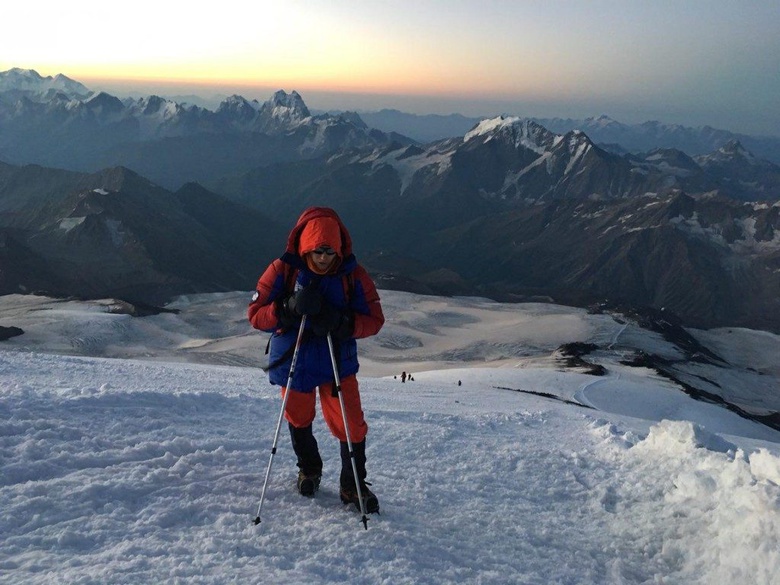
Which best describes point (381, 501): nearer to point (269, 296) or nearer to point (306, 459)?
point (306, 459)

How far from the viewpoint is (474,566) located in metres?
6.18

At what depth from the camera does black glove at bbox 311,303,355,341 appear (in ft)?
21.4

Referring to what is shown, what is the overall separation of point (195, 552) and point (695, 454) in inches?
313

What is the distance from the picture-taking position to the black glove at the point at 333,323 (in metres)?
6.51

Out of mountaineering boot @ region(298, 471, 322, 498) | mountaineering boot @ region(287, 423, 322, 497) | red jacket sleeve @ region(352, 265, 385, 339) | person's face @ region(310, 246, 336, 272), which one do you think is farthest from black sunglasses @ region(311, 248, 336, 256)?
mountaineering boot @ region(298, 471, 322, 498)

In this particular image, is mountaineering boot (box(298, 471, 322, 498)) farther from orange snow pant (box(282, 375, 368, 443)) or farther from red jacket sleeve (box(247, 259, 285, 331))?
red jacket sleeve (box(247, 259, 285, 331))

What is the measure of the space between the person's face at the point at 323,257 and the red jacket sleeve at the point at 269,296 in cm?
42

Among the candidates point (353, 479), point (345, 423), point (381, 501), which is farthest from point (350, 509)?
point (345, 423)

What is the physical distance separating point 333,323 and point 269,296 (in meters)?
0.87

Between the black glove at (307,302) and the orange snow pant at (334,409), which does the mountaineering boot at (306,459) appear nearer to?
the orange snow pant at (334,409)

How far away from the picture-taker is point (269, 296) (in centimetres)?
678

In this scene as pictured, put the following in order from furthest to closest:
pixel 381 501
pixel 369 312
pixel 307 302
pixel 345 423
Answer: pixel 381 501 → pixel 369 312 → pixel 345 423 → pixel 307 302

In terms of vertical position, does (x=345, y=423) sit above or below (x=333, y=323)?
below

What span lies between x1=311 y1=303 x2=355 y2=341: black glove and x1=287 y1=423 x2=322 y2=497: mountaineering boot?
1.49 meters
